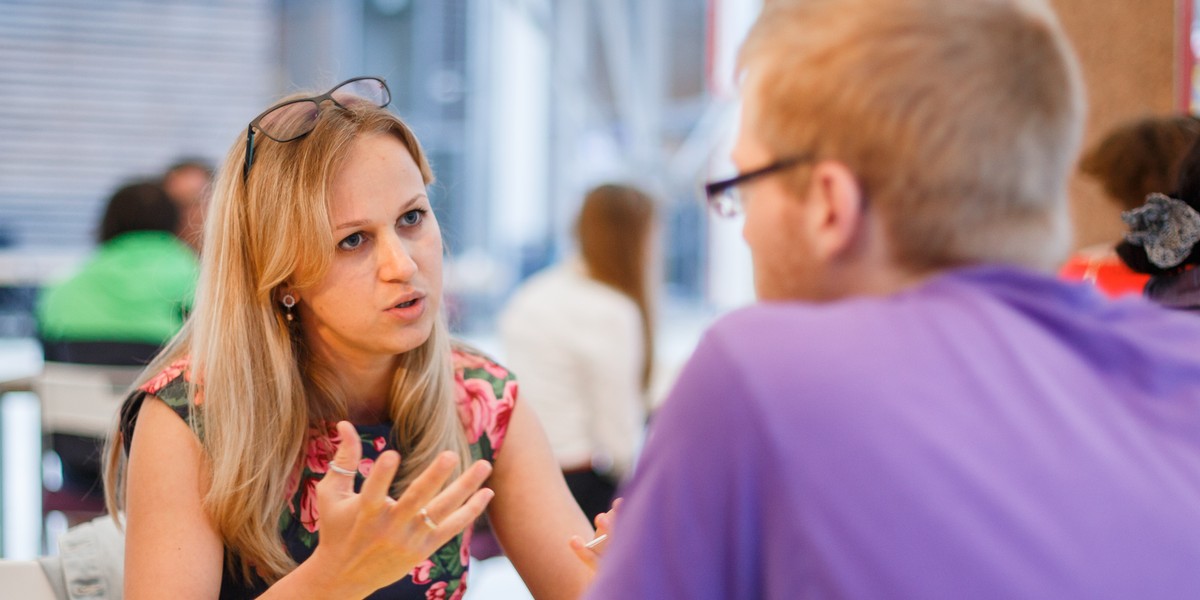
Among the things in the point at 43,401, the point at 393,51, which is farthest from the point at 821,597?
the point at 393,51

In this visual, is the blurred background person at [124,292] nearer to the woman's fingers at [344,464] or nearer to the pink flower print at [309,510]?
the pink flower print at [309,510]

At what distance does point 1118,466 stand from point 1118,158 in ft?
6.16

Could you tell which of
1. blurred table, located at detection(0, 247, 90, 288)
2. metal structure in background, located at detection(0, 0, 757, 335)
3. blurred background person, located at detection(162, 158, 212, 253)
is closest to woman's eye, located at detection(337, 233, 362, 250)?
blurred background person, located at detection(162, 158, 212, 253)

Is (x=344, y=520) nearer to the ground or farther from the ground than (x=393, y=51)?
nearer to the ground

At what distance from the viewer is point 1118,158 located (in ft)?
7.43

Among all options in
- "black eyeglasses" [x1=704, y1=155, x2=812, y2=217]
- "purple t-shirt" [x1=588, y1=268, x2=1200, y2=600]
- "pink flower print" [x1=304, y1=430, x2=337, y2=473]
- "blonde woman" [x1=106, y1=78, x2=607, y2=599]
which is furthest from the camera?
"pink flower print" [x1=304, y1=430, x2=337, y2=473]

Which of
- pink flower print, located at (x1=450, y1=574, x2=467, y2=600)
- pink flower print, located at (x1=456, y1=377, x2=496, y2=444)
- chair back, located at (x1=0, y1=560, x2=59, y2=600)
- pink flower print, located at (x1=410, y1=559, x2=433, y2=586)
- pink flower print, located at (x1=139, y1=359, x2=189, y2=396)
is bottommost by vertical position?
pink flower print, located at (x1=450, y1=574, x2=467, y2=600)

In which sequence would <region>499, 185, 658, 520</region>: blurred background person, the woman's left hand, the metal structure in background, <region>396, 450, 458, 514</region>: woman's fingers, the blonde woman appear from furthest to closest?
1. the metal structure in background
2. <region>499, 185, 658, 520</region>: blurred background person
3. the blonde woman
4. the woman's left hand
5. <region>396, 450, 458, 514</region>: woman's fingers

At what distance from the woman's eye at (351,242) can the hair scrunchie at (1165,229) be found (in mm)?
1168

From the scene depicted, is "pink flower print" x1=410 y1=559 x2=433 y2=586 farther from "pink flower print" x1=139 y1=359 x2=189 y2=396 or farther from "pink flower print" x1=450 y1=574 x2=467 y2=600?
"pink flower print" x1=139 y1=359 x2=189 y2=396

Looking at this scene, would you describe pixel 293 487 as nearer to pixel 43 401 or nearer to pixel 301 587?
pixel 301 587

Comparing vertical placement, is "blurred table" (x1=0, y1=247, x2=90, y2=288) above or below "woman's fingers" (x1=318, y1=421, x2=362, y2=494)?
below

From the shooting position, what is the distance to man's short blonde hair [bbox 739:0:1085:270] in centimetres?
66

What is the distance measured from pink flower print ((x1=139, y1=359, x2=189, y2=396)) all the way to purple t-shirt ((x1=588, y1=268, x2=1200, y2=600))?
0.83m
